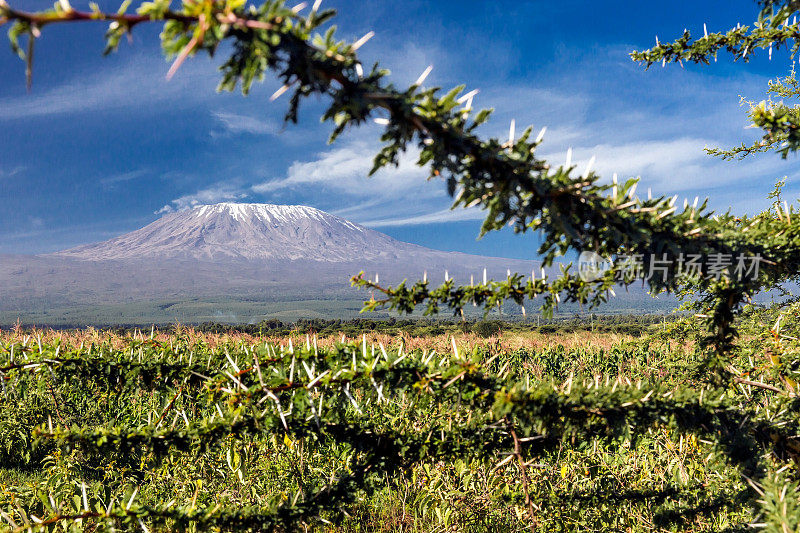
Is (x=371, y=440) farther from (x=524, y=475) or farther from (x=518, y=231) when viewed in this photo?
(x=518, y=231)

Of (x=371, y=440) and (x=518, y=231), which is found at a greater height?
(x=518, y=231)

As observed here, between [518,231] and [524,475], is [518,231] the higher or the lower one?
the higher one

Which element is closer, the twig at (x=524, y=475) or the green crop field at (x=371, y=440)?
the twig at (x=524, y=475)

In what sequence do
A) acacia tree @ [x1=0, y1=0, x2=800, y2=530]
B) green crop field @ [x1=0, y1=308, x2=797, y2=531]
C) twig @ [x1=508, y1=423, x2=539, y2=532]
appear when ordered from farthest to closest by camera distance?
green crop field @ [x1=0, y1=308, x2=797, y2=531]
twig @ [x1=508, y1=423, x2=539, y2=532]
acacia tree @ [x1=0, y1=0, x2=800, y2=530]

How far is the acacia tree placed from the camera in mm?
1281

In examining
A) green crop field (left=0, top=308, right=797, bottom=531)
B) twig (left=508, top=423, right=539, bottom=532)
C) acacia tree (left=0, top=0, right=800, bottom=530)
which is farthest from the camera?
green crop field (left=0, top=308, right=797, bottom=531)

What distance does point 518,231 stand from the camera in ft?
6.00

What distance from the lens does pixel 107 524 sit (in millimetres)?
2461

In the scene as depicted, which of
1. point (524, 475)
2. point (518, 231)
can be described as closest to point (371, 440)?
point (524, 475)

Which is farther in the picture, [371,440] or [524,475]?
[371,440]

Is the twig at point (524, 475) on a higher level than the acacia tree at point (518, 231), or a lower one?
lower

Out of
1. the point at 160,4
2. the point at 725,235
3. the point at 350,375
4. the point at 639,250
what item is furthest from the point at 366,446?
the point at 160,4

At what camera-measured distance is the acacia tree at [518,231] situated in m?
1.28

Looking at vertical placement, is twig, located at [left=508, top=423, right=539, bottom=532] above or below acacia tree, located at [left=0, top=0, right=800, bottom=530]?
below
